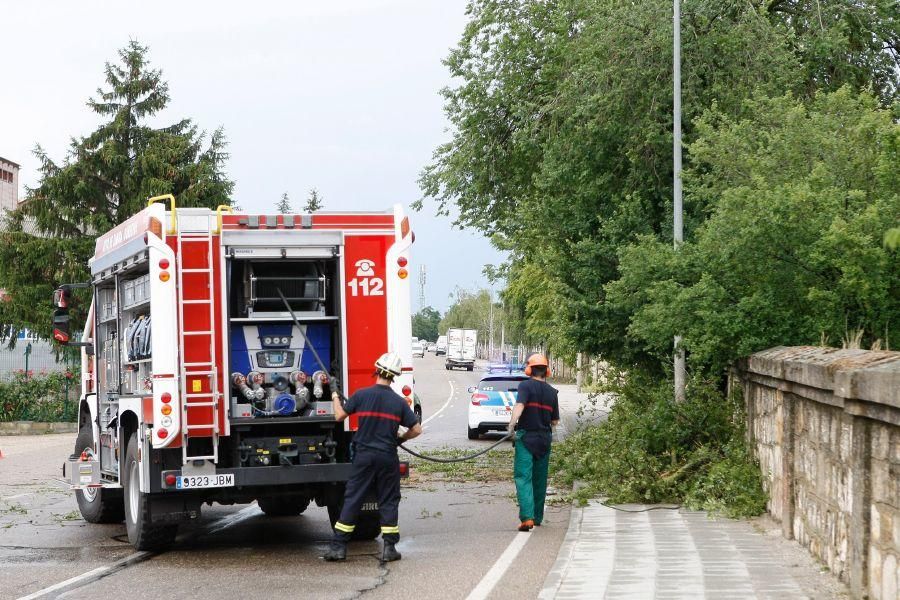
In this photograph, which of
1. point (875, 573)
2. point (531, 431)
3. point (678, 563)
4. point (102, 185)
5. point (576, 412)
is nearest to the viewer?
point (875, 573)

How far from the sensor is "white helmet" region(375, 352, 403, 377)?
10688 mm

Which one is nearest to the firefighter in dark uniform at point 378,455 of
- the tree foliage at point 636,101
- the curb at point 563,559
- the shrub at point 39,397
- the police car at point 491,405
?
the curb at point 563,559

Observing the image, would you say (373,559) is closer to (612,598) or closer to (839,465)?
Answer: (612,598)

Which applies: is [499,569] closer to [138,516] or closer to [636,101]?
[138,516]

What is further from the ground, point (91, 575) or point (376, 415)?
point (376, 415)

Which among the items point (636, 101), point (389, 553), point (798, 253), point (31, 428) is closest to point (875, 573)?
point (389, 553)

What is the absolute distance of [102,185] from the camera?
130ft

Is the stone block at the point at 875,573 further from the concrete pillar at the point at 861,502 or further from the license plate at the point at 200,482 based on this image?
the license plate at the point at 200,482

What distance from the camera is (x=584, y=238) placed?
Answer: 23.1 m

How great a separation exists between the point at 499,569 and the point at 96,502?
18.8 feet

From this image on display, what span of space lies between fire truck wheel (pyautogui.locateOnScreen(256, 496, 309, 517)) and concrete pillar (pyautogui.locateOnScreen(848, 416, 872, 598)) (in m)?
7.69

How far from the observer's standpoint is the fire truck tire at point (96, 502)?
13.7 meters

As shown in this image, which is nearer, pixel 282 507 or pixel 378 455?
pixel 378 455

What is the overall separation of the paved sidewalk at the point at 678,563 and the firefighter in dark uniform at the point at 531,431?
550mm
